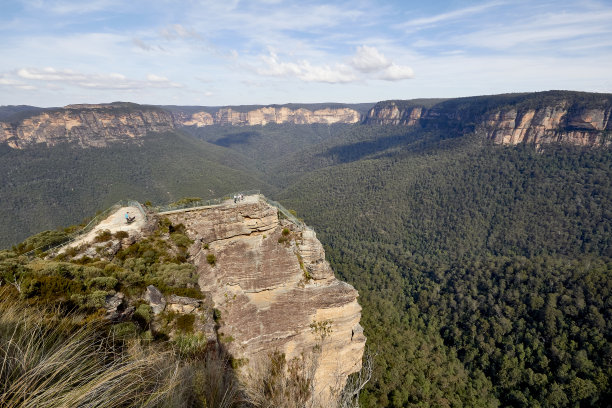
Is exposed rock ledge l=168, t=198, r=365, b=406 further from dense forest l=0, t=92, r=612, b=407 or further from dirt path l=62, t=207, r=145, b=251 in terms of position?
dense forest l=0, t=92, r=612, b=407

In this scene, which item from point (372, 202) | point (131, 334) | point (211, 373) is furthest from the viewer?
point (372, 202)

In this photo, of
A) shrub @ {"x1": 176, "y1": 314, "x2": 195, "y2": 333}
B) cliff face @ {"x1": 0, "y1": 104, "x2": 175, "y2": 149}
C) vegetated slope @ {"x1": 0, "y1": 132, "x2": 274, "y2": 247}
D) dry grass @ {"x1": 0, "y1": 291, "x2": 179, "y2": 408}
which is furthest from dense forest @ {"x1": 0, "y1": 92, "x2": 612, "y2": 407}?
dry grass @ {"x1": 0, "y1": 291, "x2": 179, "y2": 408}

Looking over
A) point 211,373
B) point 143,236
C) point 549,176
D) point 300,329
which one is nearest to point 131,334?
point 211,373

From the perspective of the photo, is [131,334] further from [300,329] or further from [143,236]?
[300,329]

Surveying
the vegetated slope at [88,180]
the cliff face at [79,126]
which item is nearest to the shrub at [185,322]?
the vegetated slope at [88,180]

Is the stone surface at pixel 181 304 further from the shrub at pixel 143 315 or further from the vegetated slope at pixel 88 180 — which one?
the vegetated slope at pixel 88 180
